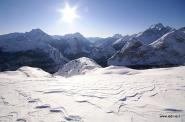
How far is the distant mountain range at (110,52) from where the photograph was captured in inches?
3219

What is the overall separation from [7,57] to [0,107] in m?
153

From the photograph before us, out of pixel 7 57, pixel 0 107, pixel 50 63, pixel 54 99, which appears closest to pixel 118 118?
pixel 54 99

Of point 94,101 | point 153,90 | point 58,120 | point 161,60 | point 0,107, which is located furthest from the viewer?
point 161,60

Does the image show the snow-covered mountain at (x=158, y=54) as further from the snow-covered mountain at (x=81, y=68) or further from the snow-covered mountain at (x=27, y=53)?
the snow-covered mountain at (x=81, y=68)

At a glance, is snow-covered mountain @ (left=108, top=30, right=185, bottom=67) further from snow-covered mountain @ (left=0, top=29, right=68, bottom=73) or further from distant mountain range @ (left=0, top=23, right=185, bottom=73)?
snow-covered mountain @ (left=0, top=29, right=68, bottom=73)

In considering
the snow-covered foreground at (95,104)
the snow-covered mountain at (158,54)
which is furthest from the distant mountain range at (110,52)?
the snow-covered foreground at (95,104)

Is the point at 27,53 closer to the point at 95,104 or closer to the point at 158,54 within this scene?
the point at 158,54

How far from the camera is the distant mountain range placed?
81750mm

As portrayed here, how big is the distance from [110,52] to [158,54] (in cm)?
7332

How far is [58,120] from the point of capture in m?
4.92

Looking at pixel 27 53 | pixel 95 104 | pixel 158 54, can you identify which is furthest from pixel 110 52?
pixel 95 104

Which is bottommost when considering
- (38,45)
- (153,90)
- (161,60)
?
(153,90)

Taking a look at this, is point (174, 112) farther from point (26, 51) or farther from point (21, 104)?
point (26, 51)

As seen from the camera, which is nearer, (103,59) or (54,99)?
(54,99)
